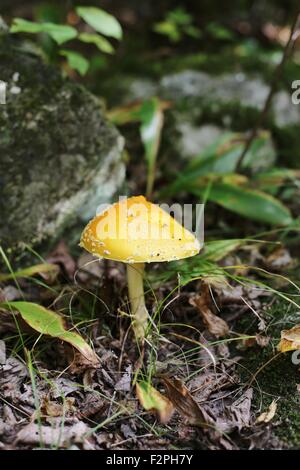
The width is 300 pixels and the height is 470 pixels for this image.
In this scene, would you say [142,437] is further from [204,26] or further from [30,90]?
[204,26]

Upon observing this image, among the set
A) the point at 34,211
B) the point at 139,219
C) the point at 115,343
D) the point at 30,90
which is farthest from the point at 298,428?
the point at 30,90

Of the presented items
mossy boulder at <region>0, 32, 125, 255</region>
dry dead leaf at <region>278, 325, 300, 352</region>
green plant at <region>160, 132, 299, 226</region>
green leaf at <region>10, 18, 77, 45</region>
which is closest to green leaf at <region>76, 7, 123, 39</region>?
green leaf at <region>10, 18, 77, 45</region>

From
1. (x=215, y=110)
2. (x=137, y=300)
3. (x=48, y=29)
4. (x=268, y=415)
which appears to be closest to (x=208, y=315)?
(x=137, y=300)

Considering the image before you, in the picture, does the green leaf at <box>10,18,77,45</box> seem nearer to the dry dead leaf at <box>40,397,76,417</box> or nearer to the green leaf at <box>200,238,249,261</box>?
the green leaf at <box>200,238,249,261</box>

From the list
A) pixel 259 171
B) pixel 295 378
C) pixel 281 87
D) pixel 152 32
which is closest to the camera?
pixel 295 378

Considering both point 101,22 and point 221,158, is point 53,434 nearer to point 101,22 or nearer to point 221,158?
point 101,22

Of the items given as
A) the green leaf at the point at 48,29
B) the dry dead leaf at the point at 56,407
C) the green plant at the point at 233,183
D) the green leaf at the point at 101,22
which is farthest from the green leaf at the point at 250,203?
the dry dead leaf at the point at 56,407

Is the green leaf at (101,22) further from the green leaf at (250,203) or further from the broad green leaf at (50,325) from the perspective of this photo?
the broad green leaf at (50,325)
